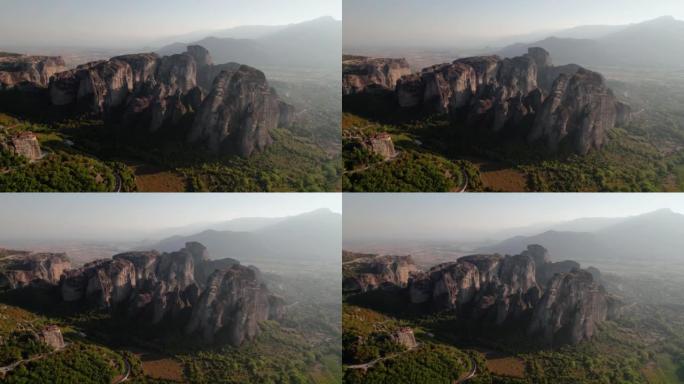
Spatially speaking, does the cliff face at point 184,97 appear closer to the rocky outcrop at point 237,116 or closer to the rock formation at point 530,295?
the rocky outcrop at point 237,116

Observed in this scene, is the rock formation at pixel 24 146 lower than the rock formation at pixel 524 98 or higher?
lower

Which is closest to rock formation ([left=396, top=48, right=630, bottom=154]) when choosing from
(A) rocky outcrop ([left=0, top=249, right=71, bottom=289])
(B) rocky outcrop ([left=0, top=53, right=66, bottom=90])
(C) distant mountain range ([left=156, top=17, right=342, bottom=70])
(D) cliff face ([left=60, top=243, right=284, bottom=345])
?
(C) distant mountain range ([left=156, top=17, right=342, bottom=70])

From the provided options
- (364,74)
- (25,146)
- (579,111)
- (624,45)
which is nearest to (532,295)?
(579,111)

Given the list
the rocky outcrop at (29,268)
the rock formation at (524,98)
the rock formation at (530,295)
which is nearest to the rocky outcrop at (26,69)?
the rocky outcrop at (29,268)

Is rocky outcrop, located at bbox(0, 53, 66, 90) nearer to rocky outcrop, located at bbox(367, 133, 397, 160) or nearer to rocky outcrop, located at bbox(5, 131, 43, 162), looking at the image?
rocky outcrop, located at bbox(5, 131, 43, 162)

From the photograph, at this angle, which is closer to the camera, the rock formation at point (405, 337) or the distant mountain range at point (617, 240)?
the distant mountain range at point (617, 240)
